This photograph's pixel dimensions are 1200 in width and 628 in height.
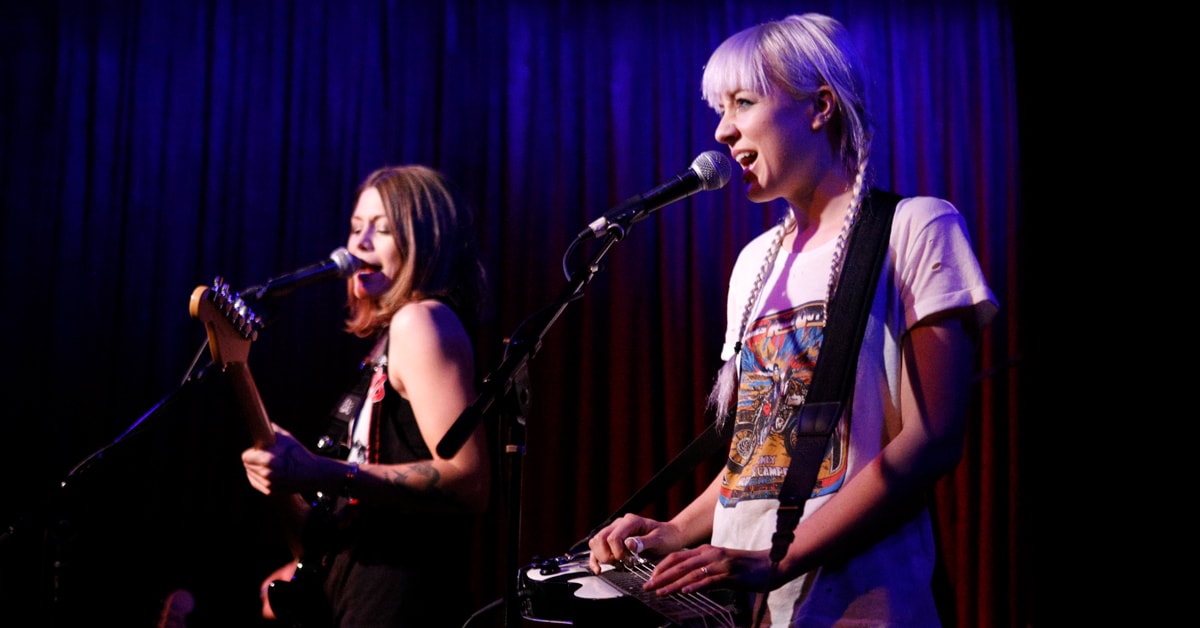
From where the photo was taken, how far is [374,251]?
266 cm

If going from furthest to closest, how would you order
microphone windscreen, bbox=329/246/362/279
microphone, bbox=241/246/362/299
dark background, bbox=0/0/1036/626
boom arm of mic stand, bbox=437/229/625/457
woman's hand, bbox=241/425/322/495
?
dark background, bbox=0/0/1036/626, microphone windscreen, bbox=329/246/362/279, microphone, bbox=241/246/362/299, woman's hand, bbox=241/425/322/495, boom arm of mic stand, bbox=437/229/625/457

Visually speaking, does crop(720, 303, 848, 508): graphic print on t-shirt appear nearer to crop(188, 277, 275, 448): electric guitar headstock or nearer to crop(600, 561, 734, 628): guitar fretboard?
crop(600, 561, 734, 628): guitar fretboard

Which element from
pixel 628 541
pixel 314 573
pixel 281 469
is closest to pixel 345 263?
pixel 281 469

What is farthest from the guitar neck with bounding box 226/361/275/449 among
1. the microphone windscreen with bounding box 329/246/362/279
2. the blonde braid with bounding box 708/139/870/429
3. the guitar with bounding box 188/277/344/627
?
the blonde braid with bounding box 708/139/870/429

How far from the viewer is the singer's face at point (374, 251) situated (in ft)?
8.66

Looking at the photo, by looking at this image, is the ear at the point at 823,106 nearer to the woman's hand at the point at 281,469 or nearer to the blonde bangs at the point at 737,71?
the blonde bangs at the point at 737,71

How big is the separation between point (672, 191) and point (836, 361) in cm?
50

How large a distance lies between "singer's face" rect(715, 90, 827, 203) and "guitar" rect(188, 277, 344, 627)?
1343 millimetres

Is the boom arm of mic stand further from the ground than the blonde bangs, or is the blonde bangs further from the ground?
the blonde bangs

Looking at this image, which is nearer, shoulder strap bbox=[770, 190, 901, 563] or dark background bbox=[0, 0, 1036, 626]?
shoulder strap bbox=[770, 190, 901, 563]

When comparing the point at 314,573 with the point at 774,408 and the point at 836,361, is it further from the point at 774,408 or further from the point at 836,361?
the point at 836,361

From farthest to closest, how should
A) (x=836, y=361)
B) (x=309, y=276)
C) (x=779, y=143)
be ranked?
1. (x=309, y=276)
2. (x=779, y=143)
3. (x=836, y=361)

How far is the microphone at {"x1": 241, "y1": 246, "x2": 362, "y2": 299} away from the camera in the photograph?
2.49 m

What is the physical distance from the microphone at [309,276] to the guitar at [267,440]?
8cm
